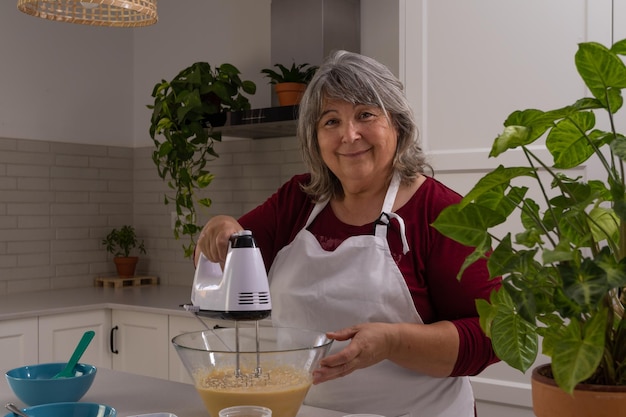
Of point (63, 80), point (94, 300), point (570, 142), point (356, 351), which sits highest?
point (63, 80)

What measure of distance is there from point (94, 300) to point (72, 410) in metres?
2.35

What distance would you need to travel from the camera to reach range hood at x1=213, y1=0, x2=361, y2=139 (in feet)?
11.5

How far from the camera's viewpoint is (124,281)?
173 inches

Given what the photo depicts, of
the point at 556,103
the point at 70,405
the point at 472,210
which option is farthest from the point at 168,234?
the point at 472,210

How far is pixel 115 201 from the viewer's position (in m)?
4.62

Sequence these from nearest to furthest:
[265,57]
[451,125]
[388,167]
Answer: [388,167] < [451,125] < [265,57]

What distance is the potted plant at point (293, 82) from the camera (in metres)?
3.56

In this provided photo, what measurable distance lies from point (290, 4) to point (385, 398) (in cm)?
224

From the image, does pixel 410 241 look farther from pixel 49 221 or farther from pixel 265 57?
pixel 49 221

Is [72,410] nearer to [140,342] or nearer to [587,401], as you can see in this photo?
[587,401]

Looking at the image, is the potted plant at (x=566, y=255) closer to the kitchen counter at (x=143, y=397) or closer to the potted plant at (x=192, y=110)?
the kitchen counter at (x=143, y=397)

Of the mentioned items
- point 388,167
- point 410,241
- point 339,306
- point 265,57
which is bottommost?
point 339,306

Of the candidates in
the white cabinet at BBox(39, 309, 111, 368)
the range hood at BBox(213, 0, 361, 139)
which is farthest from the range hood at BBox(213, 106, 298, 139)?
the white cabinet at BBox(39, 309, 111, 368)

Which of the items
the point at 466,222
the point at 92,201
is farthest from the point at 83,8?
the point at 92,201
